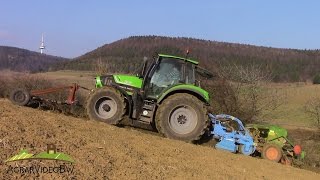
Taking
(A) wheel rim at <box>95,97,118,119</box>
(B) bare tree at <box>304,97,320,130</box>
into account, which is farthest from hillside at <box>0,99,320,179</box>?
(B) bare tree at <box>304,97,320,130</box>

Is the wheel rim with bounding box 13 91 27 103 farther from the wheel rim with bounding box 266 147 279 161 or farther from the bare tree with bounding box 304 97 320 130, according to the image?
the bare tree with bounding box 304 97 320 130

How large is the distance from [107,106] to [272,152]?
14.1ft

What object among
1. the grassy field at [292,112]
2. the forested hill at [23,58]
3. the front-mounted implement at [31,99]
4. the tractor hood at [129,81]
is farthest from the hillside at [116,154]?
the forested hill at [23,58]

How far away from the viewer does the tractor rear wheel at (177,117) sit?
1150 cm

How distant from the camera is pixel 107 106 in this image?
38.9 feet

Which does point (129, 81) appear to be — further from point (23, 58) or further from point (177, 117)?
point (23, 58)

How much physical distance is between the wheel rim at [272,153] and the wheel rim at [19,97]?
643 centimetres

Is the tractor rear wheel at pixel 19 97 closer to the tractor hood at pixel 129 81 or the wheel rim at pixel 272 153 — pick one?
the tractor hood at pixel 129 81

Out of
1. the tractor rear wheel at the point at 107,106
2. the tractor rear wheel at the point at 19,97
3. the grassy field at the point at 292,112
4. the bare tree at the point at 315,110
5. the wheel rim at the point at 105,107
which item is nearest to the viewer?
the tractor rear wheel at the point at 107,106

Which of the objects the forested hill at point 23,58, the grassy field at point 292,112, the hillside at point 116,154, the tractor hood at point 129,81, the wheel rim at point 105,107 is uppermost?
the forested hill at point 23,58

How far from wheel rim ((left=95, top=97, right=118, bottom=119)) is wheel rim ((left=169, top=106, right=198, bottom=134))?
1490 millimetres

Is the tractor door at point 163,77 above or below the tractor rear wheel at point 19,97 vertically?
above

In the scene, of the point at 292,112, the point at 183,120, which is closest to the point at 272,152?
the point at 183,120

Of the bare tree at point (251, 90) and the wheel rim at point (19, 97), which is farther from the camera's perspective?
the bare tree at point (251, 90)
